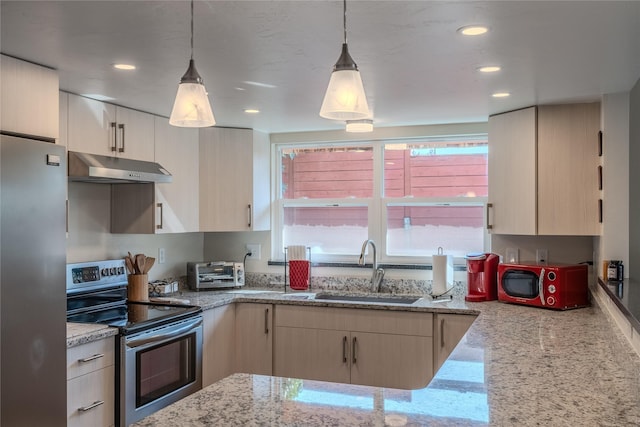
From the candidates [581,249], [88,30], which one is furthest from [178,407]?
[581,249]

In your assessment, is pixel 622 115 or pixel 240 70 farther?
pixel 622 115

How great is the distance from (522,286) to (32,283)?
8.87 ft

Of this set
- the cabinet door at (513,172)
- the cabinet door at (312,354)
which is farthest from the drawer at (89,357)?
the cabinet door at (513,172)

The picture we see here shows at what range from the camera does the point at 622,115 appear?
3166mm

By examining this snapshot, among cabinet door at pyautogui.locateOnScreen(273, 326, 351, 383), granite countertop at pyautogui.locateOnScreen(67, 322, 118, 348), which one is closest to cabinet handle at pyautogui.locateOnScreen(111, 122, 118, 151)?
granite countertop at pyautogui.locateOnScreen(67, 322, 118, 348)

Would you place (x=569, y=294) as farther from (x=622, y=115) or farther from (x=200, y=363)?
(x=200, y=363)

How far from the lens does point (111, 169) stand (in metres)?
3.12

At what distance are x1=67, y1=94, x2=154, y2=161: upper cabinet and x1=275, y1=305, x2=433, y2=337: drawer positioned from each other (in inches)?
56.0

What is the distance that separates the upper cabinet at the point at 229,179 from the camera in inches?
164

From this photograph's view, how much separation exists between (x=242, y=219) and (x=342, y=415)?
295 centimetres

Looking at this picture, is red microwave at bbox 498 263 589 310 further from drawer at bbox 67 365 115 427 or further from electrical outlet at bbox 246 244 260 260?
drawer at bbox 67 365 115 427

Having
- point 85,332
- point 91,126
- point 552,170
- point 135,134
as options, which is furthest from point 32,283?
point 552,170

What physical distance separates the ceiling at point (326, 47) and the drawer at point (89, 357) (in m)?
1.31

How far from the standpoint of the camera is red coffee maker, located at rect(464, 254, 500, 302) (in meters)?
3.64
